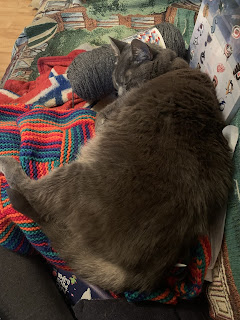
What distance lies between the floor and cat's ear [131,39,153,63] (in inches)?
53.3

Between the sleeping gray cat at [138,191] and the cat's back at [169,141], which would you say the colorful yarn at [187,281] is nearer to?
the sleeping gray cat at [138,191]

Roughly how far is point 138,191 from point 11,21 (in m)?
2.38

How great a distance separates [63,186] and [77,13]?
1441mm

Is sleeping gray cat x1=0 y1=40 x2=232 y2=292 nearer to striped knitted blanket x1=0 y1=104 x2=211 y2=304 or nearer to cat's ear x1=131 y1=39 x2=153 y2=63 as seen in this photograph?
striped knitted blanket x1=0 y1=104 x2=211 y2=304

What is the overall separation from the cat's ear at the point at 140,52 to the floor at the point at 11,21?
1353 mm

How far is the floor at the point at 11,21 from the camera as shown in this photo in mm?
2351

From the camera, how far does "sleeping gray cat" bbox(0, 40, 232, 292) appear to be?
81 centimetres

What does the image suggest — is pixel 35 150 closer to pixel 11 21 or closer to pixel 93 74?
pixel 93 74

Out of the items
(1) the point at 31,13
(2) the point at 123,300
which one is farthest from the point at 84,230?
(1) the point at 31,13

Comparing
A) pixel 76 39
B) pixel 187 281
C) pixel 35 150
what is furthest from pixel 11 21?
pixel 187 281

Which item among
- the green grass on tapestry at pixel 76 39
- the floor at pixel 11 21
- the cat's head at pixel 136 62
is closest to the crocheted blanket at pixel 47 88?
the green grass on tapestry at pixel 76 39

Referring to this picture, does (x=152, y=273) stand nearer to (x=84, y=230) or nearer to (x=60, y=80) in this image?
(x=84, y=230)

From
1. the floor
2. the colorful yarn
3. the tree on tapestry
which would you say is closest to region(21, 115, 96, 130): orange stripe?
the colorful yarn

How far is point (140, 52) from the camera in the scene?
1282mm
